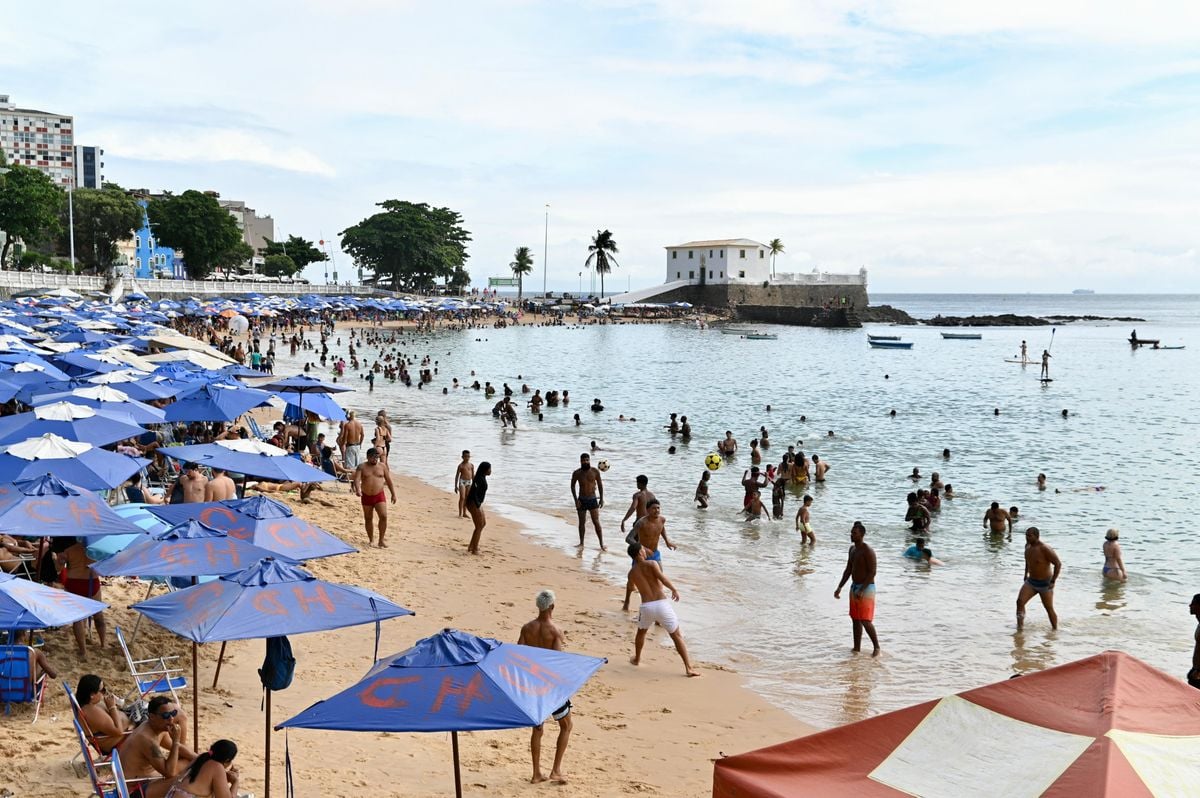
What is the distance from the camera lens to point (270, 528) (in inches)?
350

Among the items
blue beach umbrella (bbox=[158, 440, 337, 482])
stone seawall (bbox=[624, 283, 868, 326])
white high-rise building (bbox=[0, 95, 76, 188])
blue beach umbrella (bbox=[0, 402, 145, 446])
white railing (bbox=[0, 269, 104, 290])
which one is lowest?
blue beach umbrella (bbox=[158, 440, 337, 482])

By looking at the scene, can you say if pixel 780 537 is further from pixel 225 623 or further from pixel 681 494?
pixel 225 623

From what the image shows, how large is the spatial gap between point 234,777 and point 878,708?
6567mm

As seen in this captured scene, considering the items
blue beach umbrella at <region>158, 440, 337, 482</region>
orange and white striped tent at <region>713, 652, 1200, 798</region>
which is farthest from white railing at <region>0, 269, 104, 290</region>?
orange and white striped tent at <region>713, 652, 1200, 798</region>

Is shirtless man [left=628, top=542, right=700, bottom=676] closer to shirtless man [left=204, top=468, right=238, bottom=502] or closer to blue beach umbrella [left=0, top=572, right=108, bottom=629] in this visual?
blue beach umbrella [left=0, top=572, right=108, bottom=629]

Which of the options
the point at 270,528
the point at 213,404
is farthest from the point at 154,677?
the point at 213,404

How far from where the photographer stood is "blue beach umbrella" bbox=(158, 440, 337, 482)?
12.1 meters

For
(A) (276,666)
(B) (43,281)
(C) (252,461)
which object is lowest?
(A) (276,666)

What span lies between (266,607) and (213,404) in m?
10.1

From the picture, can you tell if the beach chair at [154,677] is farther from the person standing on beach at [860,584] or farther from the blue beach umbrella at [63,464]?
the person standing on beach at [860,584]

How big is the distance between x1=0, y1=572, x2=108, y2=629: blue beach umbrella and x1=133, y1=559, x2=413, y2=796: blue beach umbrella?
42 cm

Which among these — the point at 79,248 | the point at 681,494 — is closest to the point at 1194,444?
the point at 681,494

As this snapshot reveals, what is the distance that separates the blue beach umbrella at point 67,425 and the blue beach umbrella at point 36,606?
6.17m

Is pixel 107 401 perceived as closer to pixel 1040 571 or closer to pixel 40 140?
pixel 1040 571
